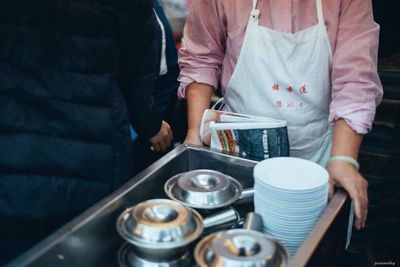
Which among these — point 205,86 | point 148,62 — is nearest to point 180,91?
point 205,86

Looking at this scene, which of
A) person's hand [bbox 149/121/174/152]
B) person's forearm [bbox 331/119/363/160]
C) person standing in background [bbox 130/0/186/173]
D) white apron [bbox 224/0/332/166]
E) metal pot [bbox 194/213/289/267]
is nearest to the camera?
metal pot [bbox 194/213/289/267]

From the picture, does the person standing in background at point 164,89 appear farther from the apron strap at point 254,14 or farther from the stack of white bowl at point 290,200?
the stack of white bowl at point 290,200

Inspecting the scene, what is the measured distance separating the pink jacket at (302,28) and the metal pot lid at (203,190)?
0.44 metres

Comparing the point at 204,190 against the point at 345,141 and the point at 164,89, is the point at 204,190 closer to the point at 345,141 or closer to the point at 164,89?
the point at 345,141

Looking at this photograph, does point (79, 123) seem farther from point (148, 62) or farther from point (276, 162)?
point (276, 162)

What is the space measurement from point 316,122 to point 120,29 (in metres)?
0.73

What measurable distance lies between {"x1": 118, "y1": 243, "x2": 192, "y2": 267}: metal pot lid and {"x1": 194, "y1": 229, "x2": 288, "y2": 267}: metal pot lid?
72 mm

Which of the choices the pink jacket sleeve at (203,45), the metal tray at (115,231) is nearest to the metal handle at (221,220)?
the metal tray at (115,231)

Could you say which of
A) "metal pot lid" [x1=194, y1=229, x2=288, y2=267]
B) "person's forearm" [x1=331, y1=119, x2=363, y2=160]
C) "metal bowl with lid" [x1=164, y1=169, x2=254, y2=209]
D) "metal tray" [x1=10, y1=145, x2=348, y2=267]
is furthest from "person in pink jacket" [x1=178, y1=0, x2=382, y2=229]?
"metal pot lid" [x1=194, y1=229, x2=288, y2=267]

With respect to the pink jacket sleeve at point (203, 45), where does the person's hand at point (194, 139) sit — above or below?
below

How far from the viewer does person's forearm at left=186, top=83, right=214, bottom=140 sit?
5.28 feet

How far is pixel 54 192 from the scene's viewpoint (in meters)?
1.20

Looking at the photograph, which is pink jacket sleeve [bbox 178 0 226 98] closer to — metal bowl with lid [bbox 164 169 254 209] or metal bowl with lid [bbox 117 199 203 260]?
metal bowl with lid [bbox 164 169 254 209]

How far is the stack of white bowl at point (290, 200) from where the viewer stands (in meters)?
1.08
